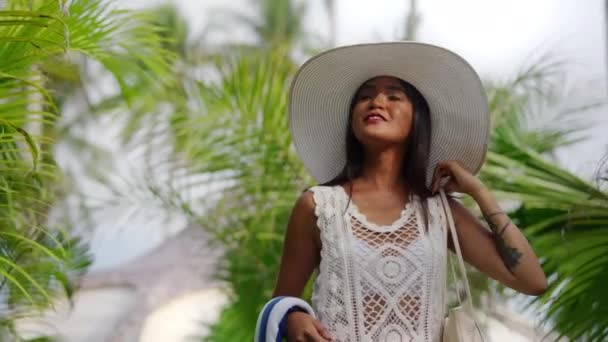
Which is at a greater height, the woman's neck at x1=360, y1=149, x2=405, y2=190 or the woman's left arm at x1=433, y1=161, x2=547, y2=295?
the woman's neck at x1=360, y1=149, x2=405, y2=190

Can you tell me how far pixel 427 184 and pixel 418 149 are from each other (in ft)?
0.33

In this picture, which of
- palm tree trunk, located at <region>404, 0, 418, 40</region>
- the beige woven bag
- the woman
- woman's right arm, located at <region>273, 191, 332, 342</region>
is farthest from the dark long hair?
palm tree trunk, located at <region>404, 0, 418, 40</region>

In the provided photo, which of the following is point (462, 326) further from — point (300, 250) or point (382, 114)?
point (382, 114)

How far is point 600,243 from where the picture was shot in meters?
2.58

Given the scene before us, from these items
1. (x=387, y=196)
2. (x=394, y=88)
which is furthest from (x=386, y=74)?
(x=387, y=196)

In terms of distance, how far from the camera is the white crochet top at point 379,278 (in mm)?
1964

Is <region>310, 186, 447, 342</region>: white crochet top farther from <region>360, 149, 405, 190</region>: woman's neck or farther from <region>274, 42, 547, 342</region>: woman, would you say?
<region>360, 149, 405, 190</region>: woman's neck

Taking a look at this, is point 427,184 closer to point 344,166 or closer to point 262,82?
point 344,166

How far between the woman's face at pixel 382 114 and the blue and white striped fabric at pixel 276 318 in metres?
0.48

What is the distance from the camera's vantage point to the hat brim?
2.20m

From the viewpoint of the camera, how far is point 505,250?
204 cm

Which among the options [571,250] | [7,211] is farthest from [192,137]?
[571,250]

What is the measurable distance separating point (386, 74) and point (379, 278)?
1.82 ft

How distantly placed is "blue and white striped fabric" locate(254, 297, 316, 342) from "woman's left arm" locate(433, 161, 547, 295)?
0.46 metres
